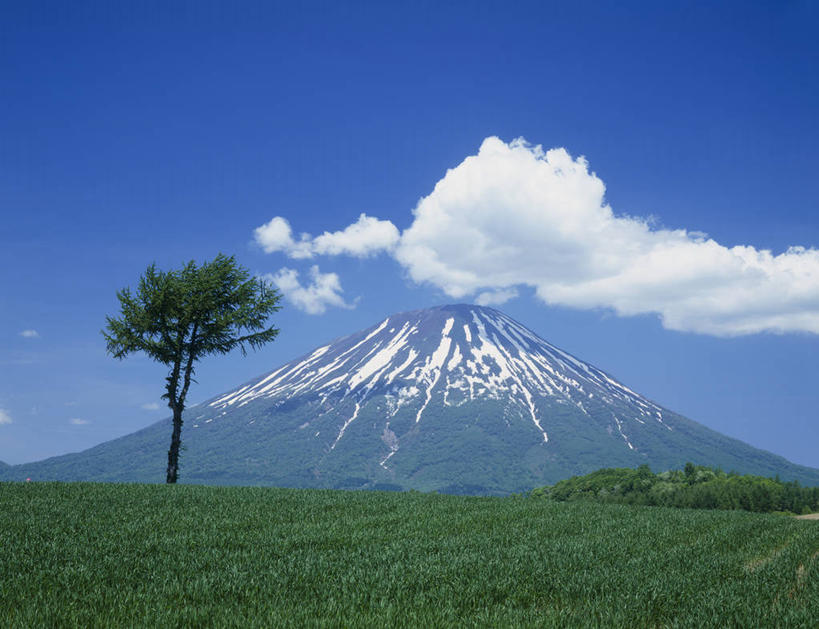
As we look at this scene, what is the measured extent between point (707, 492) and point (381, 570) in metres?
89.9

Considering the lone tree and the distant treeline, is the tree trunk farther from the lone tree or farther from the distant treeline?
the distant treeline

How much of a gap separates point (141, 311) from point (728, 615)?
37.0 m

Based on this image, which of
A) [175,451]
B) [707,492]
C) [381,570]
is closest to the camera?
[381,570]

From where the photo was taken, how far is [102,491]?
23.5 m

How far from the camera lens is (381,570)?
415 inches

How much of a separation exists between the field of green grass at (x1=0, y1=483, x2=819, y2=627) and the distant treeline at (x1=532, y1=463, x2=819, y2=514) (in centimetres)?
5287

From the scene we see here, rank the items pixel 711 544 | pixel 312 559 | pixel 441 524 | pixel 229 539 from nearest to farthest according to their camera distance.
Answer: pixel 312 559 < pixel 229 539 < pixel 711 544 < pixel 441 524

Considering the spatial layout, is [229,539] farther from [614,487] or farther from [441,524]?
[614,487]

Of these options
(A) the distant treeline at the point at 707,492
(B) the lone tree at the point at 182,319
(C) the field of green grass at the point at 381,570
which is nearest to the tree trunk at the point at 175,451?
(B) the lone tree at the point at 182,319

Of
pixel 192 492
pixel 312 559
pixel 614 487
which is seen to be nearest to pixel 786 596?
pixel 312 559

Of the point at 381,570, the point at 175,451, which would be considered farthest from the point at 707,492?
the point at 381,570

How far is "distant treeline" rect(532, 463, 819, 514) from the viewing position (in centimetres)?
8550

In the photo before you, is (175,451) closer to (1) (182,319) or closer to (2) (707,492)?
(1) (182,319)

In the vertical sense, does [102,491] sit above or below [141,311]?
below
